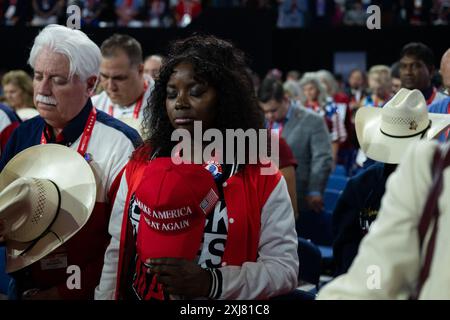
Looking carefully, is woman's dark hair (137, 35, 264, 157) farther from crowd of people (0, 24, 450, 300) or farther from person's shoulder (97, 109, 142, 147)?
person's shoulder (97, 109, 142, 147)

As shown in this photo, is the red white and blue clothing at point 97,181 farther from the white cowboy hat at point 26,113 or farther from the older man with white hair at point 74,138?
the white cowboy hat at point 26,113

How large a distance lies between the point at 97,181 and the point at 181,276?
74cm

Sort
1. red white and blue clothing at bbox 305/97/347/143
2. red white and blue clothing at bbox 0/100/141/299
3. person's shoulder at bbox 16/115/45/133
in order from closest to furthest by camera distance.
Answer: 1. red white and blue clothing at bbox 0/100/141/299
2. person's shoulder at bbox 16/115/45/133
3. red white and blue clothing at bbox 305/97/347/143

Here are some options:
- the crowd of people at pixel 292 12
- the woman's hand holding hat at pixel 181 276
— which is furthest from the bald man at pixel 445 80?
the crowd of people at pixel 292 12

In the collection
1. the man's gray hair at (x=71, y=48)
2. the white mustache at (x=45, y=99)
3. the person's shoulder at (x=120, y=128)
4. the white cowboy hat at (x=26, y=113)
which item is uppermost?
the man's gray hair at (x=71, y=48)

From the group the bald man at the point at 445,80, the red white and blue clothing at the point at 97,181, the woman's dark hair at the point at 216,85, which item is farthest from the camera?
the bald man at the point at 445,80

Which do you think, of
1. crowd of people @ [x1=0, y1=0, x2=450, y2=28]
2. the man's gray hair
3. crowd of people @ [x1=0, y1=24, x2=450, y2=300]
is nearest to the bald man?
crowd of people @ [x1=0, y1=24, x2=450, y2=300]

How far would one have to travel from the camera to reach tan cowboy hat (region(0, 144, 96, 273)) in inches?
96.9

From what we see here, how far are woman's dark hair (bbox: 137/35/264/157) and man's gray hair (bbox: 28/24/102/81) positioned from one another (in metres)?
0.37

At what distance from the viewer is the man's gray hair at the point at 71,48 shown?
278 cm

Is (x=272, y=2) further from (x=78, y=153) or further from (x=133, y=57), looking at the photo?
(x=78, y=153)
